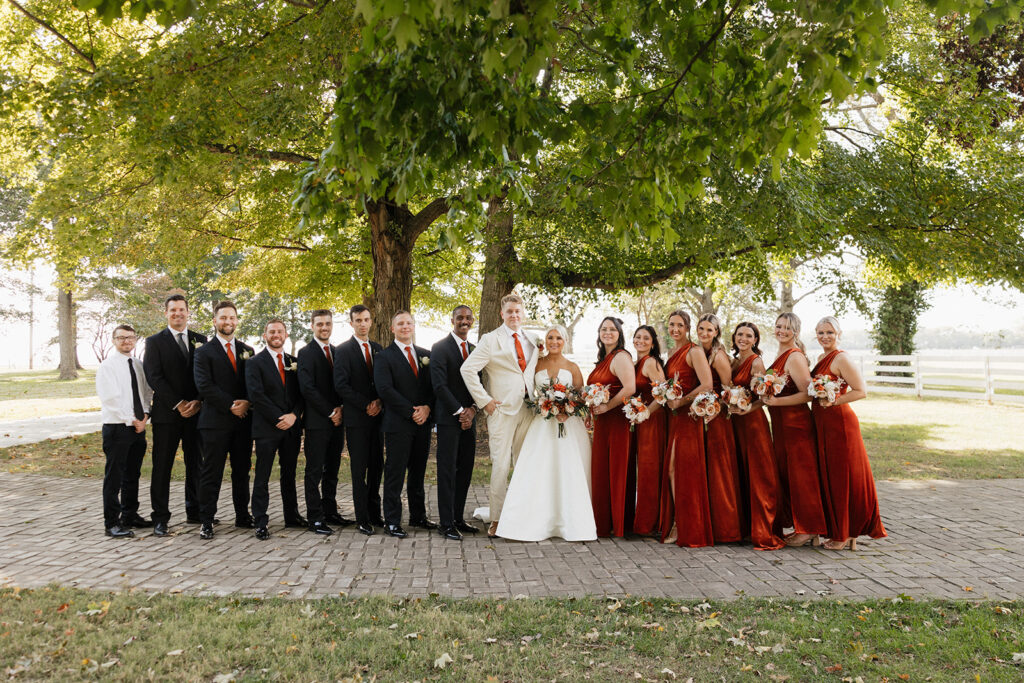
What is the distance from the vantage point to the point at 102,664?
414cm

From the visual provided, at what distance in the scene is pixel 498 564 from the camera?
20.6 ft

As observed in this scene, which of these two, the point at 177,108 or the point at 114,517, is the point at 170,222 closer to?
the point at 177,108

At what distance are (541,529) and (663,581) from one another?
1694 mm

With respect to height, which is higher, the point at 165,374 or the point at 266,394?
the point at 165,374

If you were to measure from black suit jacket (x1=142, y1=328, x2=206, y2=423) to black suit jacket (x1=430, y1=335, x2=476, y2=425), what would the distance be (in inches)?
109

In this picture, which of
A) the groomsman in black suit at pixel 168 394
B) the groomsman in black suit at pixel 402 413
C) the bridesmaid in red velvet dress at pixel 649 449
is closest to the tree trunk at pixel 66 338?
the groomsman in black suit at pixel 168 394

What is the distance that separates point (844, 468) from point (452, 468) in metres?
4.18

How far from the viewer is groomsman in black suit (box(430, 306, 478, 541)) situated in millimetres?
7266

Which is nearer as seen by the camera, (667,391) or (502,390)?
(667,391)

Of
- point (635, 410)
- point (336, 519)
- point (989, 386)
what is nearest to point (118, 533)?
point (336, 519)

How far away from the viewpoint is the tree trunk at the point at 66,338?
128 feet

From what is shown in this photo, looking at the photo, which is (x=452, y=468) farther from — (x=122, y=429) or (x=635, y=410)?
(x=122, y=429)

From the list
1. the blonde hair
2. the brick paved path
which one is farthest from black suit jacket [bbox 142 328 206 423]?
the blonde hair

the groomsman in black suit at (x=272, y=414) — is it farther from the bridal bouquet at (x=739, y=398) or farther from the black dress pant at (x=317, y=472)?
the bridal bouquet at (x=739, y=398)
